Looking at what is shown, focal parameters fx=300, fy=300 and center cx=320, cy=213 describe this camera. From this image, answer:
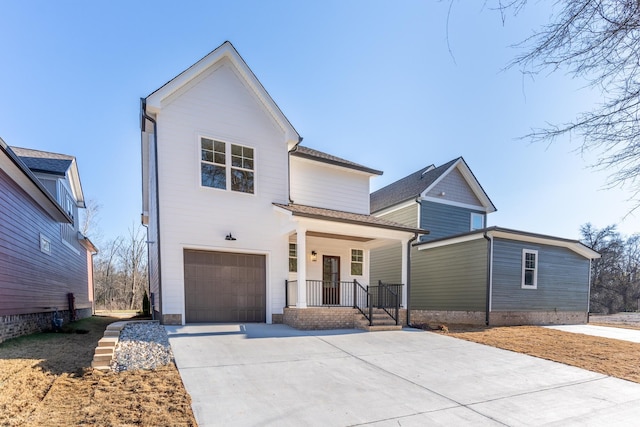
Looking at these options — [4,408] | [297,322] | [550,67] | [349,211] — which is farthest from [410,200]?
[4,408]

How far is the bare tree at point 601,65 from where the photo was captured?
8.89ft

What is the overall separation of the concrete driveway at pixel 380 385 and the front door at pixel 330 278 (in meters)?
4.60

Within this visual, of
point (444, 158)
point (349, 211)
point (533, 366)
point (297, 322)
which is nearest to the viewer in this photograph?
point (533, 366)

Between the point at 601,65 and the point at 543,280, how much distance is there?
527 inches

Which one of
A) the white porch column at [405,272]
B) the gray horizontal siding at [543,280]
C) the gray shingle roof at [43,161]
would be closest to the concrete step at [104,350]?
the white porch column at [405,272]

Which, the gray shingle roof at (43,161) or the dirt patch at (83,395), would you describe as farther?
the gray shingle roof at (43,161)

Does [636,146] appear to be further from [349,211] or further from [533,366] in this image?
[349,211]

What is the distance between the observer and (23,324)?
8.34 meters

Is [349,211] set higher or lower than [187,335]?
higher

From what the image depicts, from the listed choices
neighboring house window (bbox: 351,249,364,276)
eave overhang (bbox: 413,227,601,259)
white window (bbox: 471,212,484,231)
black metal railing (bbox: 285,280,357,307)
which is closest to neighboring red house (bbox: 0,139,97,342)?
black metal railing (bbox: 285,280,357,307)

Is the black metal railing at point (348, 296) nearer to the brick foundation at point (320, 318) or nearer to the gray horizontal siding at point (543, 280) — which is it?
the brick foundation at point (320, 318)

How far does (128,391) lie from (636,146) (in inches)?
256

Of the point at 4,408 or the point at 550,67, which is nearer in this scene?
the point at 550,67

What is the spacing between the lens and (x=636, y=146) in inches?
116
